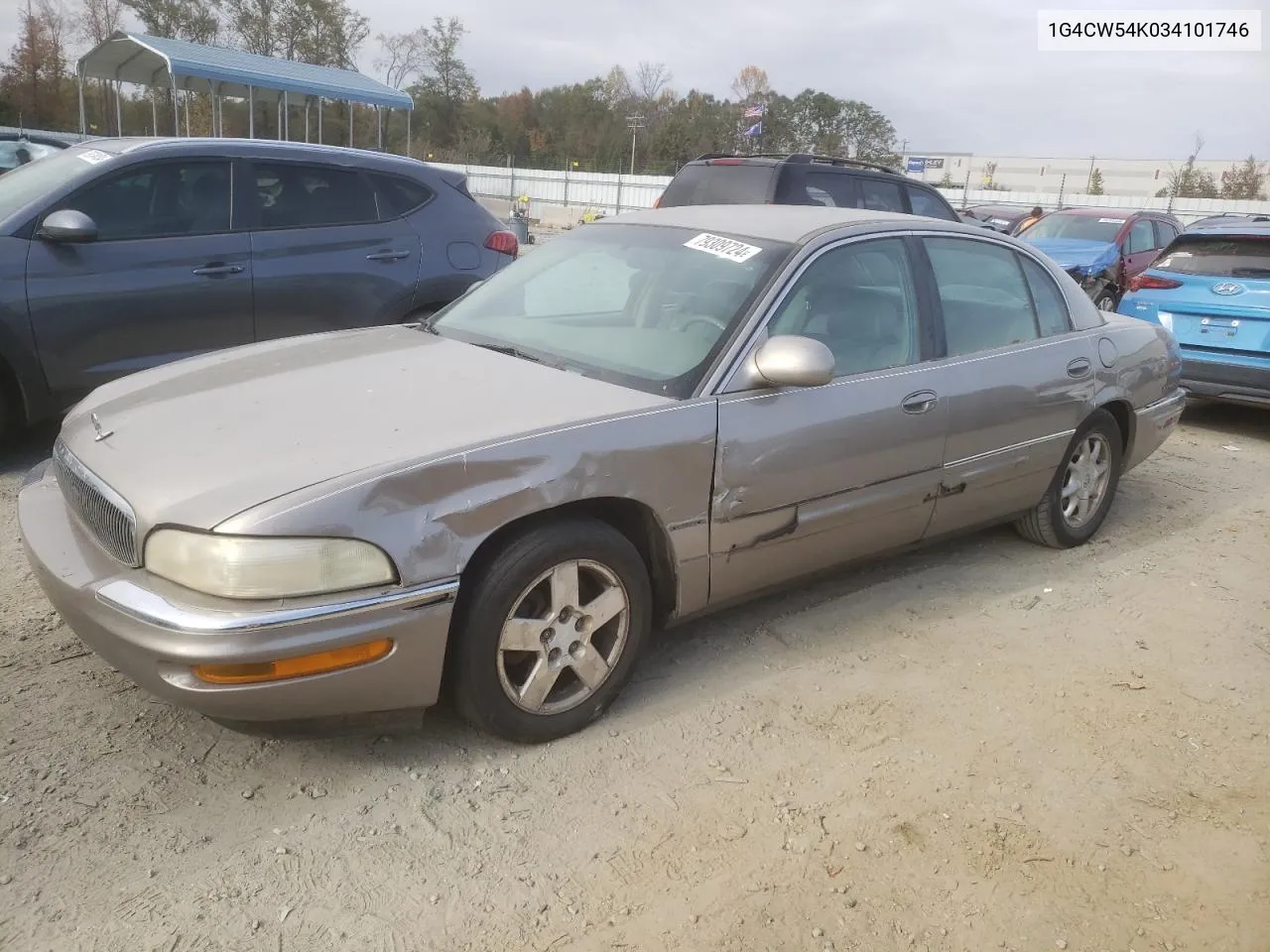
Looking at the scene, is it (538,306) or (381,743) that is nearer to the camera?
(381,743)

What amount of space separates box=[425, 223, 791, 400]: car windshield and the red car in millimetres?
9342

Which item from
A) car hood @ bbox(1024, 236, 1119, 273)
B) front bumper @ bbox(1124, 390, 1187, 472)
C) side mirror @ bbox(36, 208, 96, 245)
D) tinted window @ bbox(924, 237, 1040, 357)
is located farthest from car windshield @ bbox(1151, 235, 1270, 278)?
side mirror @ bbox(36, 208, 96, 245)

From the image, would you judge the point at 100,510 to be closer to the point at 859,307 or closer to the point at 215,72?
the point at 859,307

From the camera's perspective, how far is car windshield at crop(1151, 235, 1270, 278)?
733 centimetres

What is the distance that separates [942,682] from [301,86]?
2008cm

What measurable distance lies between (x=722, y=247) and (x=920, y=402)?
94cm

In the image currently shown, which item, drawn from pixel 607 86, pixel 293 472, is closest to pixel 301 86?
pixel 293 472

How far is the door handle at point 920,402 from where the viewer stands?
3.61m

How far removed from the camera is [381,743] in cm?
284

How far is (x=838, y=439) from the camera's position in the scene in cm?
337

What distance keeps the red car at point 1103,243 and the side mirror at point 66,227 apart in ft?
33.7

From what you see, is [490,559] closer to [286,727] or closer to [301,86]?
[286,727]

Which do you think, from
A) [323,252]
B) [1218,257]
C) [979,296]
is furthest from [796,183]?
[979,296]

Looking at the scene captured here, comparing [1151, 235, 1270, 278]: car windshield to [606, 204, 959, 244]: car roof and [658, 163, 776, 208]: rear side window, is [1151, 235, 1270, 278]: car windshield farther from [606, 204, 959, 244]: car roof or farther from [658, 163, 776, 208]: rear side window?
[606, 204, 959, 244]: car roof
